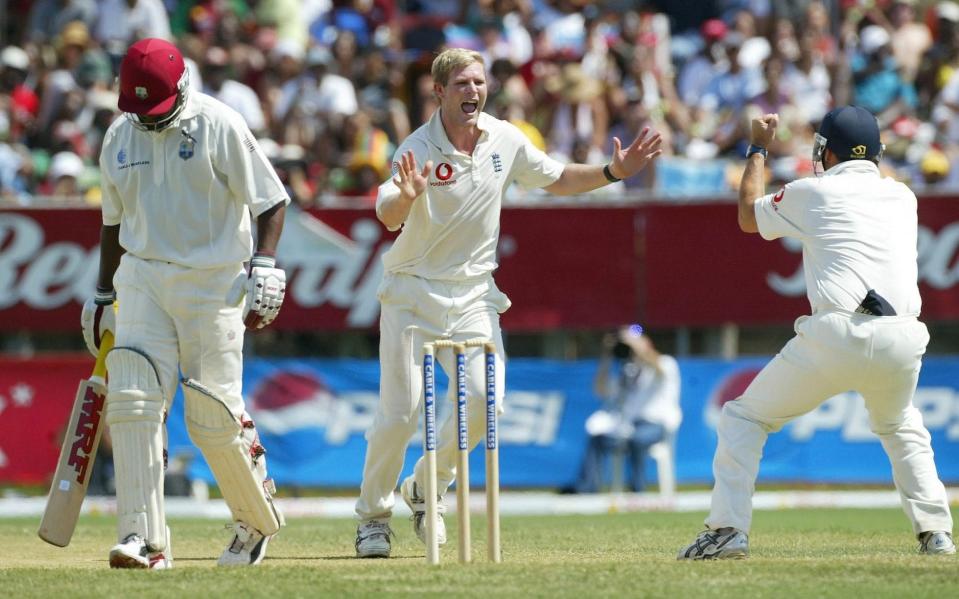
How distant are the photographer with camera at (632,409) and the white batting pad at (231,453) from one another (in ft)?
23.2

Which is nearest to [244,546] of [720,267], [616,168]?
[616,168]

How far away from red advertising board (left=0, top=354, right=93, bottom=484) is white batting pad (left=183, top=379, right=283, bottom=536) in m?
7.64

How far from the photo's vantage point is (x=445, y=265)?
8.05 meters

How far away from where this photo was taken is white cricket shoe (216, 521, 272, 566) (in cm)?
751

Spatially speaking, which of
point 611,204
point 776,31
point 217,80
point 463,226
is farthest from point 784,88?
point 463,226

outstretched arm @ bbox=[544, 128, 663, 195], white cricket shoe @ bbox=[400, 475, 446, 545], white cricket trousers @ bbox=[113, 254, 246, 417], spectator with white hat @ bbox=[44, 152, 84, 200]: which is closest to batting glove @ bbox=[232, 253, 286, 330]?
white cricket trousers @ bbox=[113, 254, 246, 417]

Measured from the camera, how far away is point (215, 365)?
23.8 ft

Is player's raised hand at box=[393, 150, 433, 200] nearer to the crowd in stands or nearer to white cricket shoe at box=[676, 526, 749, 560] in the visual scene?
white cricket shoe at box=[676, 526, 749, 560]

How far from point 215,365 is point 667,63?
12.1 metres

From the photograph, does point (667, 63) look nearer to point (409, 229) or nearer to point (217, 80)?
point (217, 80)

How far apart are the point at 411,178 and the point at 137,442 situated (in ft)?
5.60

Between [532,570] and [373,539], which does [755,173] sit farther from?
[373,539]

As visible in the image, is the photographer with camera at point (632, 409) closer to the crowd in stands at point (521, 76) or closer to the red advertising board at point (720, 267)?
the red advertising board at point (720, 267)

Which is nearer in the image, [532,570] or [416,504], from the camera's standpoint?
[532,570]
